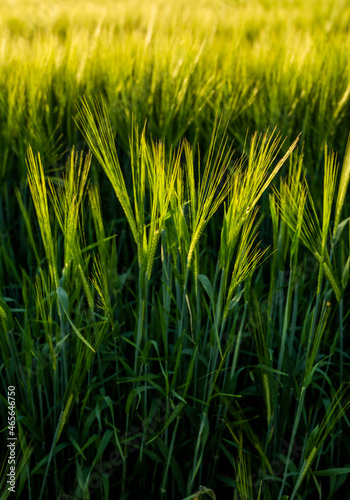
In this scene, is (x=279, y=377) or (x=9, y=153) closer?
(x=279, y=377)

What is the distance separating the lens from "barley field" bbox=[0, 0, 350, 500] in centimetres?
75

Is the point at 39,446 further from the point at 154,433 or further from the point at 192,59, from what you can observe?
the point at 192,59

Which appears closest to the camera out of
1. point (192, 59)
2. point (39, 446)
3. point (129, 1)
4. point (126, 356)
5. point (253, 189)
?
point (253, 189)

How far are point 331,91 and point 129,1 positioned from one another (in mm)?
1796

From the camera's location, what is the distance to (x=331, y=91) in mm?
1246

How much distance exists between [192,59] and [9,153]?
484 millimetres

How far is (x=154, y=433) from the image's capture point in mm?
837

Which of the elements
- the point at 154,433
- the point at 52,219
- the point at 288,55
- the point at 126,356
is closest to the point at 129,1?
the point at 288,55

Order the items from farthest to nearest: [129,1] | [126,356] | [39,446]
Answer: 1. [129,1]
2. [126,356]
3. [39,446]

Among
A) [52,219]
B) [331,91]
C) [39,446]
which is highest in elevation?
[331,91]

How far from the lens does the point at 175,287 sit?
99 centimetres

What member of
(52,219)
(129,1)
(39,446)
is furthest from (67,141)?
(129,1)

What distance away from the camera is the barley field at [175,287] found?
2.46ft

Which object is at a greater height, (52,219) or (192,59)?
(192,59)
